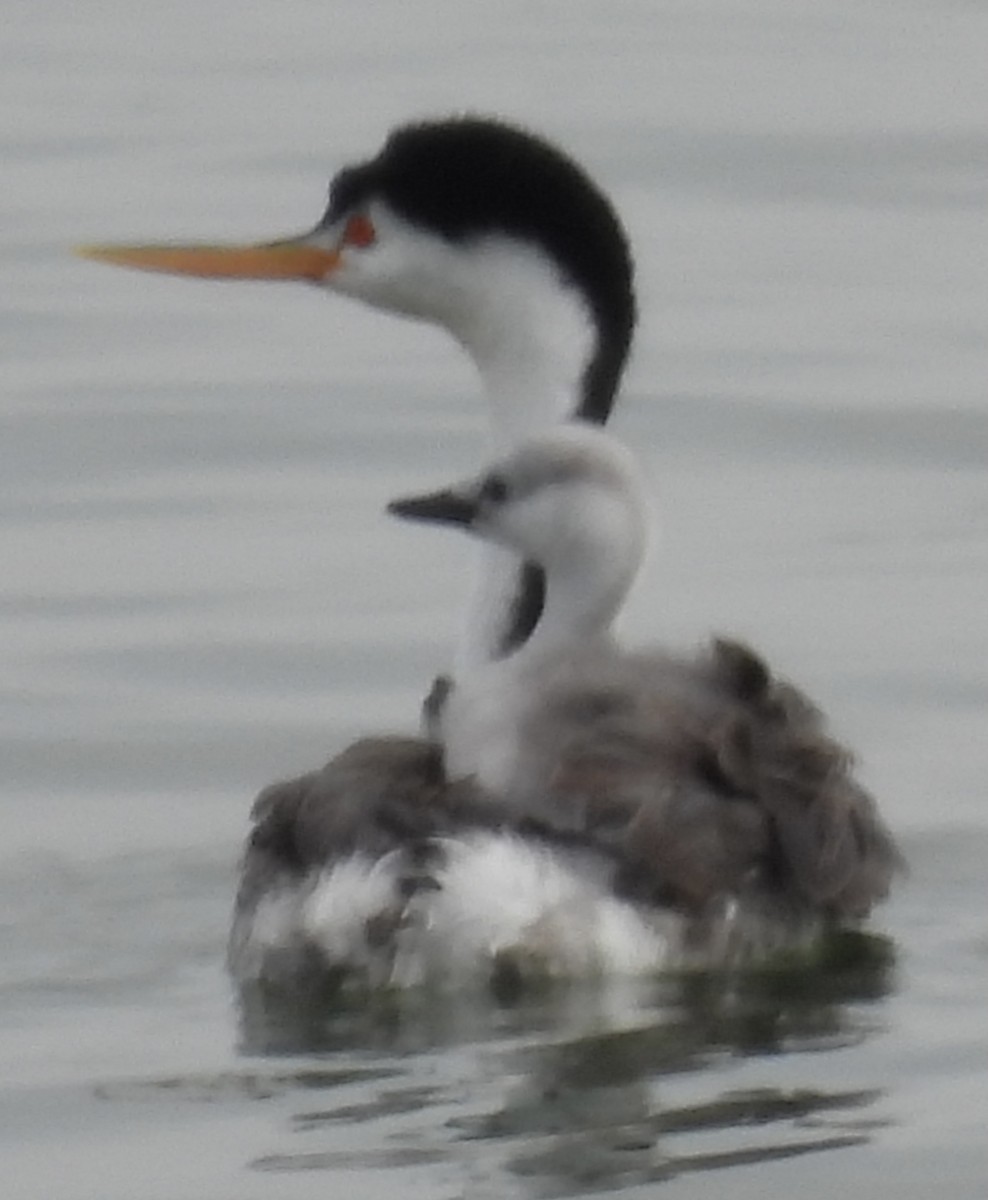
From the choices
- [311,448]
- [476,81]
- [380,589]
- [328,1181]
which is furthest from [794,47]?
[328,1181]

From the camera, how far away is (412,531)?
42.0 ft

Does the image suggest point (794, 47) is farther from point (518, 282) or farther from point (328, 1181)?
point (328, 1181)

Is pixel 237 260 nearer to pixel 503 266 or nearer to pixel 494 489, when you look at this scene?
pixel 503 266

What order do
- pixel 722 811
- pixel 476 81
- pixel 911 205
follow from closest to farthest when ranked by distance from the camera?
pixel 722 811, pixel 911 205, pixel 476 81

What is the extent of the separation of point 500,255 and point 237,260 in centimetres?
78

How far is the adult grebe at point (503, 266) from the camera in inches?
394

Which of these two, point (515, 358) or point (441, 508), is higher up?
point (515, 358)

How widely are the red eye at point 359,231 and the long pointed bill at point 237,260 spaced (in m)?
0.06

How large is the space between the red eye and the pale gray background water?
1.20 metres

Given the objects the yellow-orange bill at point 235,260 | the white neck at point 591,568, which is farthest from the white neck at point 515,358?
the white neck at point 591,568

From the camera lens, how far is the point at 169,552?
40.9 feet

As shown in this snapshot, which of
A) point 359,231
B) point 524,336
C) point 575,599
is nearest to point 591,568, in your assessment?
point 575,599

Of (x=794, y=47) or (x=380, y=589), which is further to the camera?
(x=794, y=47)

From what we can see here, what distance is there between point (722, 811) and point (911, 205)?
720 centimetres
